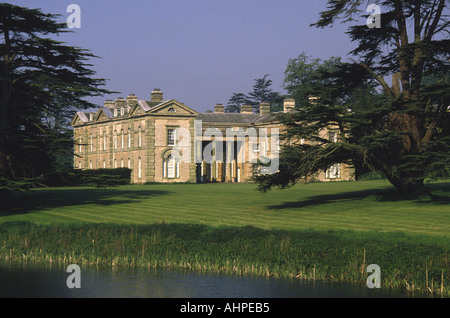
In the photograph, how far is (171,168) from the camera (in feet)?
259

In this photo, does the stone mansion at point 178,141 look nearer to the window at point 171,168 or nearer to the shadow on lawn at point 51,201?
the window at point 171,168

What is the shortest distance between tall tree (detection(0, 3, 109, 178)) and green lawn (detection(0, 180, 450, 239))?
3.27m

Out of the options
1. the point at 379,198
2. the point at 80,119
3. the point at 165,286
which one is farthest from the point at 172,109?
the point at 165,286

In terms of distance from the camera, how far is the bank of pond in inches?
788

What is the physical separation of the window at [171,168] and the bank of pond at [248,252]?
50.4m

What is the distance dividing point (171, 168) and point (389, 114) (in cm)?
4593

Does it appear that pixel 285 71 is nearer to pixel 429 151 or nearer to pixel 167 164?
pixel 167 164

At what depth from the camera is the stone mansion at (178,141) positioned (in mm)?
77688

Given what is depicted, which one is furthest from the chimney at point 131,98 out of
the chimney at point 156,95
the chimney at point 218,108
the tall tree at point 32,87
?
the tall tree at point 32,87

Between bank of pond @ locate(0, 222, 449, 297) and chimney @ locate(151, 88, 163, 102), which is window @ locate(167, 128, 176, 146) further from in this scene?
bank of pond @ locate(0, 222, 449, 297)

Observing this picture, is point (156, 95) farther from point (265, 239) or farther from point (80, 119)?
point (265, 239)

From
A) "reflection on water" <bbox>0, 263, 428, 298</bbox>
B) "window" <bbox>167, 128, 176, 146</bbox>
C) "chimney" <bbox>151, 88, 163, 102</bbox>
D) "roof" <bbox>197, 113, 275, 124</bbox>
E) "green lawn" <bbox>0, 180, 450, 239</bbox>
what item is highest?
"chimney" <bbox>151, 88, 163, 102</bbox>

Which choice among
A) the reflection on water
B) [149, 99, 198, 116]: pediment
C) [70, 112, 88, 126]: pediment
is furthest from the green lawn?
[70, 112, 88, 126]: pediment

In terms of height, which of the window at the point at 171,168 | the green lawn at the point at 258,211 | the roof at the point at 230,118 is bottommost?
the green lawn at the point at 258,211
